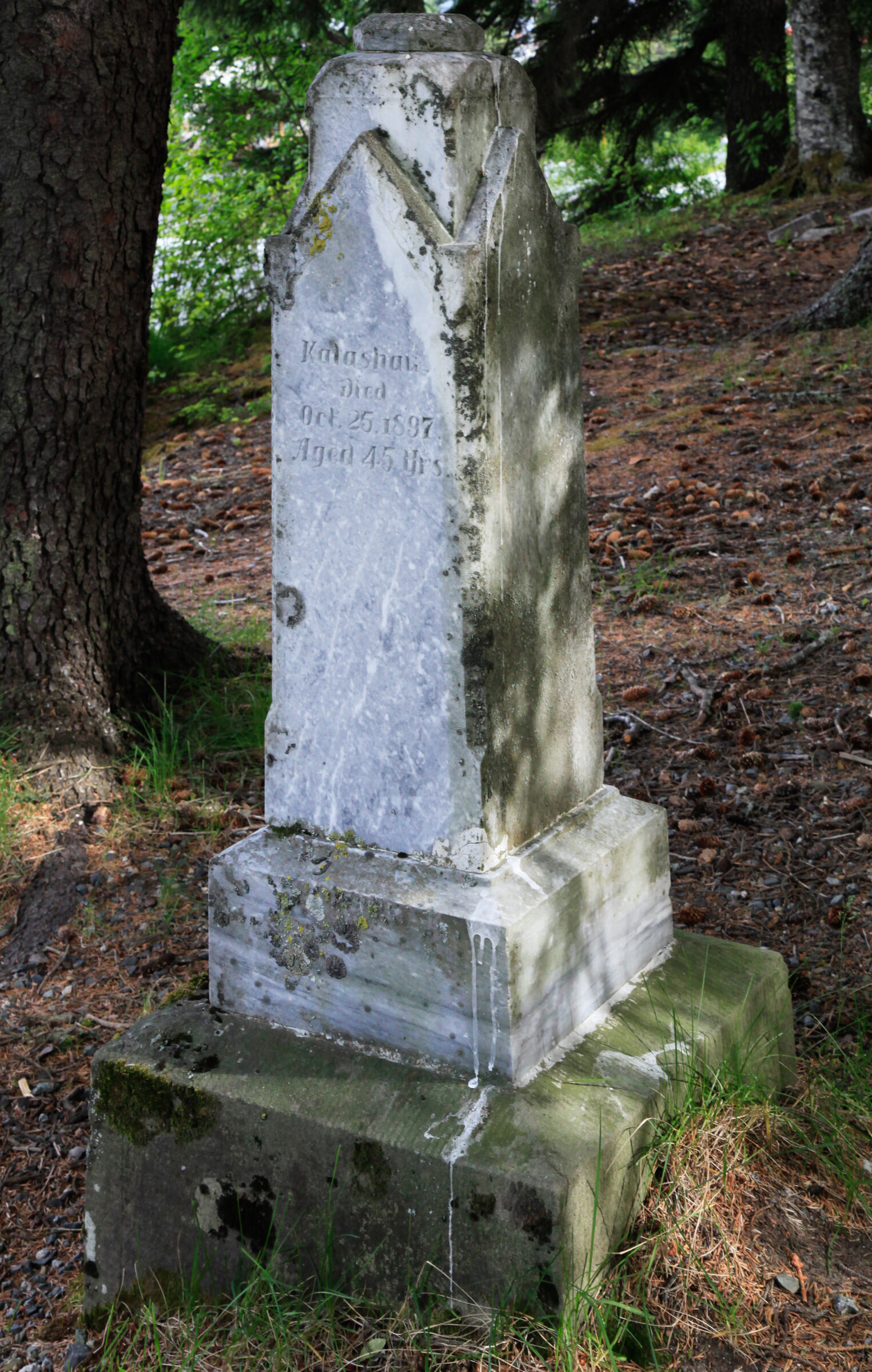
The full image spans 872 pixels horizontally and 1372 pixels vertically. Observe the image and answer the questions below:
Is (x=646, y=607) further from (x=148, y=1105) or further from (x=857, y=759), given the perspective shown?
(x=148, y=1105)

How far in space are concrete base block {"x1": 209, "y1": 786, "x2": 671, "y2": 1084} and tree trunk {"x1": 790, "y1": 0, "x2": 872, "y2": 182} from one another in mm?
9563

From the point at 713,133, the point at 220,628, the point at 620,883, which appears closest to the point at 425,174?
the point at 620,883

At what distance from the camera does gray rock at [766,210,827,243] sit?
10.1 meters

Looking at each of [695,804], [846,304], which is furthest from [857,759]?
[846,304]

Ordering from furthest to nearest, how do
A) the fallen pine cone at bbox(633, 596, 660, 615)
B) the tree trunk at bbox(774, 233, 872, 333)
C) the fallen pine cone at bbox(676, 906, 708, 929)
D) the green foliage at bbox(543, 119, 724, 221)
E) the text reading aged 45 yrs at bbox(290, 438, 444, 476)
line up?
the green foliage at bbox(543, 119, 724, 221)
the tree trunk at bbox(774, 233, 872, 333)
the fallen pine cone at bbox(633, 596, 660, 615)
the fallen pine cone at bbox(676, 906, 708, 929)
the text reading aged 45 yrs at bbox(290, 438, 444, 476)

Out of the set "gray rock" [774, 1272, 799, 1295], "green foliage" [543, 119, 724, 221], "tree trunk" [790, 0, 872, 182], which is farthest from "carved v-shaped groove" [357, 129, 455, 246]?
"green foliage" [543, 119, 724, 221]

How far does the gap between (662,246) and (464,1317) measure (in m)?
10.4

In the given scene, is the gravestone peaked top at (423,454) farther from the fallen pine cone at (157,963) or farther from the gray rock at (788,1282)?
the fallen pine cone at (157,963)

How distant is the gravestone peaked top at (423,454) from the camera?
1.97 m

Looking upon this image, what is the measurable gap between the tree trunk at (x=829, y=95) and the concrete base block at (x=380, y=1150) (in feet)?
31.9

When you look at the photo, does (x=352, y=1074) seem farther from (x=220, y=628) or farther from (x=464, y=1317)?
(x=220, y=628)

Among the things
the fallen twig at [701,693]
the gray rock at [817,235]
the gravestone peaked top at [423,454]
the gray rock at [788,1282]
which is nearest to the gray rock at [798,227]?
the gray rock at [817,235]

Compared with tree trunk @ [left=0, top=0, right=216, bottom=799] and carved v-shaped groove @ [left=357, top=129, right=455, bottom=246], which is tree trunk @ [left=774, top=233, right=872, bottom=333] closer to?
tree trunk @ [left=0, top=0, right=216, bottom=799]

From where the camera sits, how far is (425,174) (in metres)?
1.97
